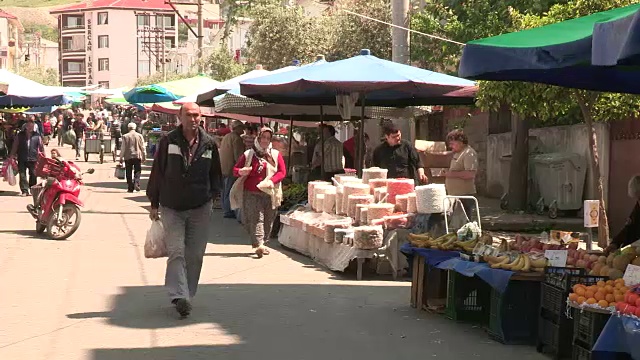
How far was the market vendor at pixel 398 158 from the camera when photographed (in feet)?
48.9

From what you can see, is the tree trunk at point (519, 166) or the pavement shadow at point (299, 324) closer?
the pavement shadow at point (299, 324)

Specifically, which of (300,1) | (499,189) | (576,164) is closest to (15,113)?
(300,1)

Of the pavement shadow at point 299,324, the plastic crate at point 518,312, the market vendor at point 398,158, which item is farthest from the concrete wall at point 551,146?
the plastic crate at point 518,312

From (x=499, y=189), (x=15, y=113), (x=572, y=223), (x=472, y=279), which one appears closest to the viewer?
(x=472, y=279)

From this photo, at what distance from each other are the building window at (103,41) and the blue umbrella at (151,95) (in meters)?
110

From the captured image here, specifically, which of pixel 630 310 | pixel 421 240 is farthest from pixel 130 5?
pixel 630 310

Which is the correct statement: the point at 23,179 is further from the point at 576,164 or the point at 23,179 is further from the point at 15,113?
the point at 15,113

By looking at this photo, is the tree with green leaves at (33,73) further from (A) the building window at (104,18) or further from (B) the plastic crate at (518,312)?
(B) the plastic crate at (518,312)

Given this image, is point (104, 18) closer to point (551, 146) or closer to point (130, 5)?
point (130, 5)

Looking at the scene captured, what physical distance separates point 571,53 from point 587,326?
5.92ft

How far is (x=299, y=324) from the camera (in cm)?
967

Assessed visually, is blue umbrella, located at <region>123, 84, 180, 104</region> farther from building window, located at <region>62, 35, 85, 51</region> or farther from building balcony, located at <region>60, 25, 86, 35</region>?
building window, located at <region>62, 35, 85, 51</region>

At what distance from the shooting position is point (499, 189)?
25.3 meters

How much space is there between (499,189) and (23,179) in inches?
423
